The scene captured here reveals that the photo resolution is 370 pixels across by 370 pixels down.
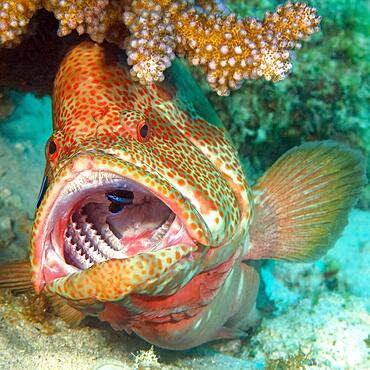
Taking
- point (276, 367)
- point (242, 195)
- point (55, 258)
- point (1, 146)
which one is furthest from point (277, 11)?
point (1, 146)

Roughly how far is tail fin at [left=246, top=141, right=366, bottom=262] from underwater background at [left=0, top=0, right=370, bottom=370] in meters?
1.07

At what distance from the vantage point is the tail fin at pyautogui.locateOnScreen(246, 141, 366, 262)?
3896mm

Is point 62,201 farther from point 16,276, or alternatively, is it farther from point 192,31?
point 16,276

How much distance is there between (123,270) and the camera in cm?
238

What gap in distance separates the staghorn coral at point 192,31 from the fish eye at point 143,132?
28 cm

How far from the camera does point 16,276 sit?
3.99 meters

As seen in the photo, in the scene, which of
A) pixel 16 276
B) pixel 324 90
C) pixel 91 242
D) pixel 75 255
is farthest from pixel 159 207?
pixel 324 90

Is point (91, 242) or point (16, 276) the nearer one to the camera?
point (91, 242)

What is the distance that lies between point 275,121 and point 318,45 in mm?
1172

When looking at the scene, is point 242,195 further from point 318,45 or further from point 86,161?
point 318,45

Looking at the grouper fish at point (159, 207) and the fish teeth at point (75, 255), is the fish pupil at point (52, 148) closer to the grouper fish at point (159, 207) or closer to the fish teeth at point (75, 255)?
the grouper fish at point (159, 207)

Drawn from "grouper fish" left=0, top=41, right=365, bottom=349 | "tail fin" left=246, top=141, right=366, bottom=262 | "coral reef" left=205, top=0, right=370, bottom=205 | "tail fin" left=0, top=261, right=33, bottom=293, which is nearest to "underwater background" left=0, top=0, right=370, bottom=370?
"coral reef" left=205, top=0, right=370, bottom=205

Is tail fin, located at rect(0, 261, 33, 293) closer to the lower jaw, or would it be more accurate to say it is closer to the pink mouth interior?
the pink mouth interior

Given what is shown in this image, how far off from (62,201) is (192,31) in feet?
4.53
